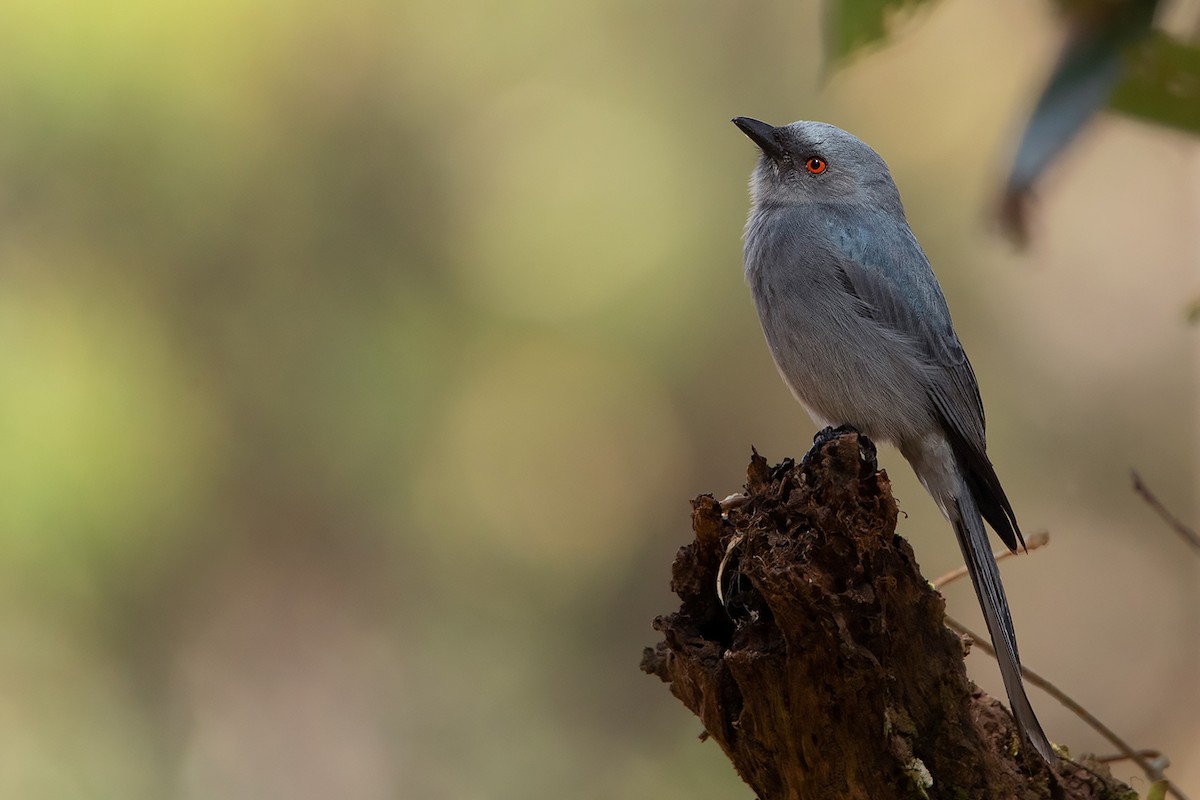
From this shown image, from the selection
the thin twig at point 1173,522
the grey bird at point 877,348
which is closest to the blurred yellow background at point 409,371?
the grey bird at point 877,348

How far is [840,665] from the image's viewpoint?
3.15 metres

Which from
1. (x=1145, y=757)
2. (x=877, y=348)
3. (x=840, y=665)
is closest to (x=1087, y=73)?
(x=840, y=665)

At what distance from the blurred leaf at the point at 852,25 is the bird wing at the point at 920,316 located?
7.65 feet

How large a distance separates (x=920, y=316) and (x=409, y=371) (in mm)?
4457

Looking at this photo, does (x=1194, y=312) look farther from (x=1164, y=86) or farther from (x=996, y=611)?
(x=996, y=611)

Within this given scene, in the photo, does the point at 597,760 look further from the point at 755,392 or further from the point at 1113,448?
the point at 1113,448

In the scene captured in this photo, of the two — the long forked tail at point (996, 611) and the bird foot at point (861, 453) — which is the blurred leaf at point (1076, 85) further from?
the long forked tail at point (996, 611)

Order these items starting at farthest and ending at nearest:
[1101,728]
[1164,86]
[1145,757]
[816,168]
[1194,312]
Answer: [816,168] → [1145,757] → [1101,728] → [1194,312] → [1164,86]

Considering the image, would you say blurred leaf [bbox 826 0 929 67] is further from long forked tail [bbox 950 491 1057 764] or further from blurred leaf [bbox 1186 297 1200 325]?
long forked tail [bbox 950 491 1057 764]

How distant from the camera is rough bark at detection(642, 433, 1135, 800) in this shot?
3150 millimetres

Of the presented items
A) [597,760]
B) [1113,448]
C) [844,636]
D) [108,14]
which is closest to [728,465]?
[597,760]

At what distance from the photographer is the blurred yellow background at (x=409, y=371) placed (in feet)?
25.7

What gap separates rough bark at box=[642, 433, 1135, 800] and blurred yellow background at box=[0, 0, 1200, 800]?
5.20 metres

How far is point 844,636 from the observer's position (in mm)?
3109
